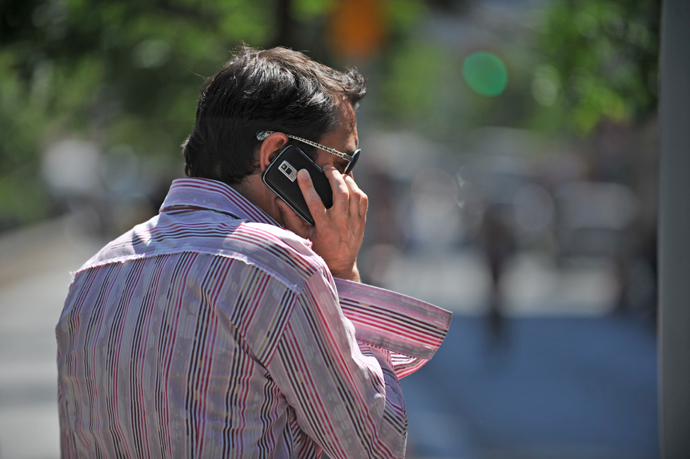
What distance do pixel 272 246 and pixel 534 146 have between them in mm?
20365

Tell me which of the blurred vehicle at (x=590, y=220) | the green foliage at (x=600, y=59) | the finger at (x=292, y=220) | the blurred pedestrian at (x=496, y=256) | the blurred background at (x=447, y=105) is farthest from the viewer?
the blurred vehicle at (x=590, y=220)

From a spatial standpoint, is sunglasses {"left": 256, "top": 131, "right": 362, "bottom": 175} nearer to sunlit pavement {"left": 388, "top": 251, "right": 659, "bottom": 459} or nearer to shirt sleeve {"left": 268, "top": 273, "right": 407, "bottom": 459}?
shirt sleeve {"left": 268, "top": 273, "right": 407, "bottom": 459}

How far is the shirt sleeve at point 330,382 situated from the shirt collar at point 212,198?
27cm

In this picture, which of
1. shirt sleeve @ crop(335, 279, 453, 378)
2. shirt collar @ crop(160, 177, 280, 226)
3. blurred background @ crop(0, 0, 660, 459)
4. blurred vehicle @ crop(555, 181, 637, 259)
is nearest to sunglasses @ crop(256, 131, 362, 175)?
shirt collar @ crop(160, 177, 280, 226)

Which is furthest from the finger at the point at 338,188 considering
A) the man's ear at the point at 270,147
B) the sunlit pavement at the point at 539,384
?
the sunlit pavement at the point at 539,384

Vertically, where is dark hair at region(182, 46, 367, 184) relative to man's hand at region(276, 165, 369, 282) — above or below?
above

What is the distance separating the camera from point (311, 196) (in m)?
1.33

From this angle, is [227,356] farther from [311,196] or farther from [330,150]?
[330,150]

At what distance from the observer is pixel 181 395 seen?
1083mm

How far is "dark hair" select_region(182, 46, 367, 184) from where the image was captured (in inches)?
52.1

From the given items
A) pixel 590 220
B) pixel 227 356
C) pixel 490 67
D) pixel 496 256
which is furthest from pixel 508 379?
pixel 590 220

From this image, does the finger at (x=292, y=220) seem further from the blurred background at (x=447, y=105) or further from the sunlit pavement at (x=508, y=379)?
the sunlit pavement at (x=508, y=379)

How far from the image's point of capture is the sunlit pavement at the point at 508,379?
176 inches

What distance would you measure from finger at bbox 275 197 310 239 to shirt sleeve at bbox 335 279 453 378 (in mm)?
153
